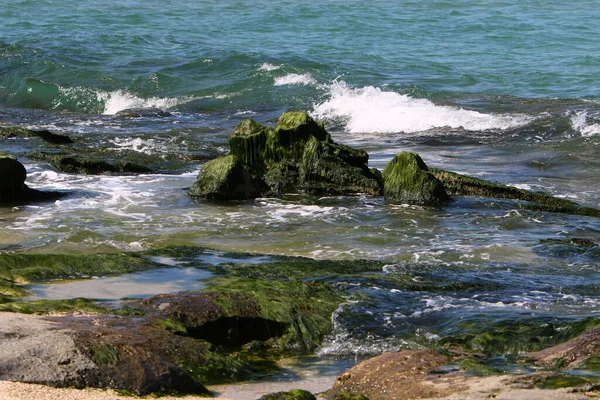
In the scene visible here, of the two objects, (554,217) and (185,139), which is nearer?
(554,217)

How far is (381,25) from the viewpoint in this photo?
34656 millimetres

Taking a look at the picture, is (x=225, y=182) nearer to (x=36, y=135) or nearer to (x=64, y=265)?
(x=64, y=265)

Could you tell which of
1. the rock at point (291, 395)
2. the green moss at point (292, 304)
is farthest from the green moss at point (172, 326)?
the rock at point (291, 395)

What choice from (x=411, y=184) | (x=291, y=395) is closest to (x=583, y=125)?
(x=411, y=184)

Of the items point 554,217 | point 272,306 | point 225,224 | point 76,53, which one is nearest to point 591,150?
point 554,217

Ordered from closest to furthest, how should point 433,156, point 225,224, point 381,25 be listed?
point 225,224 → point 433,156 → point 381,25

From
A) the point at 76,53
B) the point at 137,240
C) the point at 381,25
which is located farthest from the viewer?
the point at 381,25

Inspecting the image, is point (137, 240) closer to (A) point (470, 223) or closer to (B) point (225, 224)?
(B) point (225, 224)

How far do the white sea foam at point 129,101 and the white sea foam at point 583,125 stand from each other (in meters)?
9.34

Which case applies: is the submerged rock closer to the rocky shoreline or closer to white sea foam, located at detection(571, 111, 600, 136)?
the rocky shoreline

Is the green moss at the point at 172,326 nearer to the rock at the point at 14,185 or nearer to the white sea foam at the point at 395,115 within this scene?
the rock at the point at 14,185

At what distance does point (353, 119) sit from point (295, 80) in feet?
14.5

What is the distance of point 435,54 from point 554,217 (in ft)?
59.3

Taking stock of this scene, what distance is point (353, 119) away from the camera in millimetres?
21469
